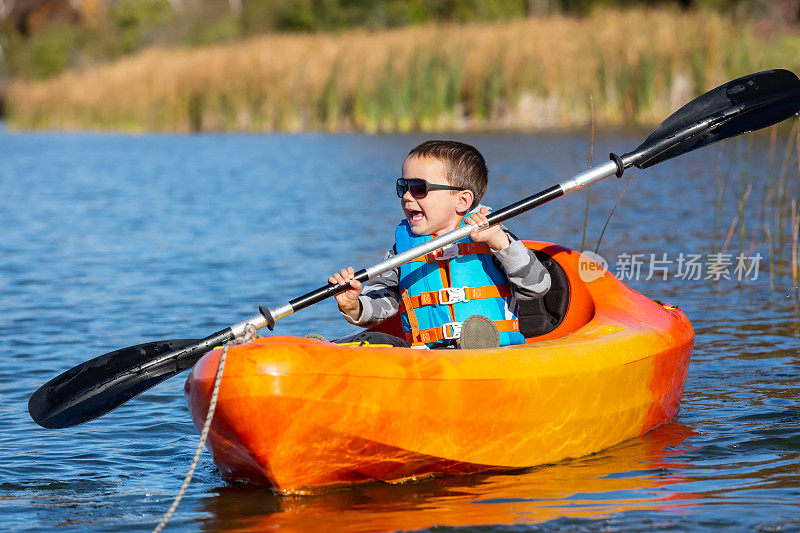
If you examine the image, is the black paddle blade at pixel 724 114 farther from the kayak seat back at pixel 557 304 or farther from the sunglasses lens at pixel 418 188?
the sunglasses lens at pixel 418 188

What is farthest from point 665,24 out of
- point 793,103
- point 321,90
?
point 793,103

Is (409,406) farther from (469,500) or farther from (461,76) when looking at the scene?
(461,76)

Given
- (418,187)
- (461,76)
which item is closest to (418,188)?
(418,187)

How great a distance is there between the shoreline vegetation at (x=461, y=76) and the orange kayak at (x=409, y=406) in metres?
10.5

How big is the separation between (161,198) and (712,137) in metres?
8.86

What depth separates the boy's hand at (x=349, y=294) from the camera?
3941 mm

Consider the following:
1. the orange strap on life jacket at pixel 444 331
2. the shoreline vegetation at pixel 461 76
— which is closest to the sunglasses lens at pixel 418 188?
the orange strap on life jacket at pixel 444 331

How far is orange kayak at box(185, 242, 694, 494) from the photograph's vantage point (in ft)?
11.1

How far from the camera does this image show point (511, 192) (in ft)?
38.4

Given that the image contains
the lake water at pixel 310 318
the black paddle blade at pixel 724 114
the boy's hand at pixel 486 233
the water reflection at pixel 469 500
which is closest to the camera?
the water reflection at pixel 469 500

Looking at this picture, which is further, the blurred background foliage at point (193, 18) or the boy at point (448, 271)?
the blurred background foliage at point (193, 18)

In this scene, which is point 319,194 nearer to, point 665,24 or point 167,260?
point 167,260

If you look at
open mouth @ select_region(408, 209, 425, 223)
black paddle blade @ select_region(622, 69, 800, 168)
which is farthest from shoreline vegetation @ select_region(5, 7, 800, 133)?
open mouth @ select_region(408, 209, 425, 223)

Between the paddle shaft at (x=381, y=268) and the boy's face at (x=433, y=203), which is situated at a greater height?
the boy's face at (x=433, y=203)
